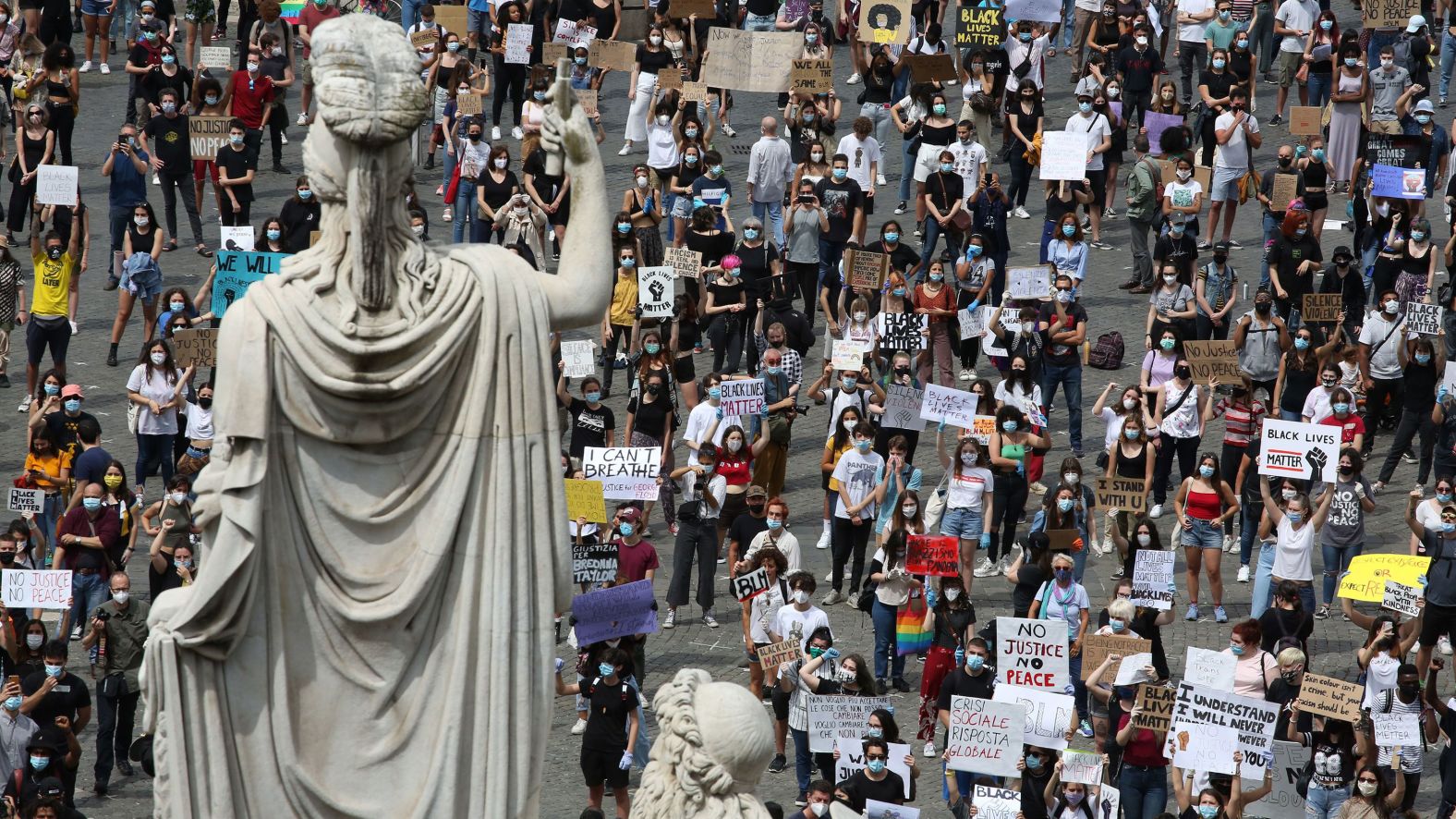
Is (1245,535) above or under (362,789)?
under

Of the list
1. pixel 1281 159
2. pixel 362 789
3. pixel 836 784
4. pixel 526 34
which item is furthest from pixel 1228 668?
pixel 526 34

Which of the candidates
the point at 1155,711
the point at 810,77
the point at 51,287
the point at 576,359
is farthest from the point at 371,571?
the point at 810,77

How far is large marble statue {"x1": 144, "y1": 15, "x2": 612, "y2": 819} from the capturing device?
19.2 feet

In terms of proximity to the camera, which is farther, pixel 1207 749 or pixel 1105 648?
pixel 1105 648

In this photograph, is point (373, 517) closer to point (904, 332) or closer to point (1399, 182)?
point (904, 332)

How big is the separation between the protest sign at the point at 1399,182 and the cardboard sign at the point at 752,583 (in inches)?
493

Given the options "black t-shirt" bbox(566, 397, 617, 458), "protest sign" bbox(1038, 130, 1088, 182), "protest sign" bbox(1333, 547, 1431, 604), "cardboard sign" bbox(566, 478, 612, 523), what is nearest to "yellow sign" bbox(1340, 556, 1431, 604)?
"protest sign" bbox(1333, 547, 1431, 604)

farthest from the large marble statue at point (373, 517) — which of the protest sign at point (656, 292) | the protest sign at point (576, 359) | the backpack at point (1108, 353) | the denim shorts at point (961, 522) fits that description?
the backpack at point (1108, 353)

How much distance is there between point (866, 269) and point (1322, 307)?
16.4 ft

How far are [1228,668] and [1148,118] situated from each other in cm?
1381

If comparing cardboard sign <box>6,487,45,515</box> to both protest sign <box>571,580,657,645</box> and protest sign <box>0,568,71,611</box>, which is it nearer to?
protest sign <box>0,568,71,611</box>

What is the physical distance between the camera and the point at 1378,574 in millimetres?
22938

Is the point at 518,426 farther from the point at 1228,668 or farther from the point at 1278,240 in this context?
the point at 1278,240

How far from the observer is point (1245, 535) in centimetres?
2612
